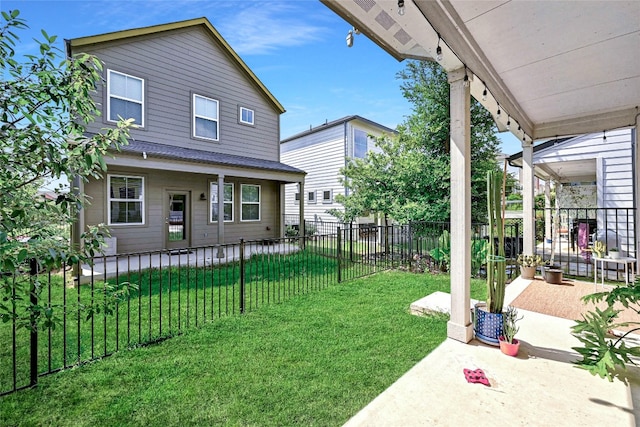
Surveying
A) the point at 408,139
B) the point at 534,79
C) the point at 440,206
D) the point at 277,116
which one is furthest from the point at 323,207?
the point at 534,79

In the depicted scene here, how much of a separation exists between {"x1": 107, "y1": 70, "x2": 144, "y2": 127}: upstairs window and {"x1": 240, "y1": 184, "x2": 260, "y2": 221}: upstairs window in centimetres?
374

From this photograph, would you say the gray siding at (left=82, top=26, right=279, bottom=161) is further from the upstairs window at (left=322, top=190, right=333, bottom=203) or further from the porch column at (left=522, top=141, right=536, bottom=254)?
the porch column at (left=522, top=141, right=536, bottom=254)

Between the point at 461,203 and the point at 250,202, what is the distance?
863 centimetres

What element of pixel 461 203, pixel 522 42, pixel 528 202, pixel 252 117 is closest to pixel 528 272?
pixel 528 202

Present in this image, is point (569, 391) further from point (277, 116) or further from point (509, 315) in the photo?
point (277, 116)

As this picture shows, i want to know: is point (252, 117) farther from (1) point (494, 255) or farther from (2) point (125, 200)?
(1) point (494, 255)

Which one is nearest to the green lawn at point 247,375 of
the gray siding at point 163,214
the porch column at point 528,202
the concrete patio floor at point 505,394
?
the concrete patio floor at point 505,394

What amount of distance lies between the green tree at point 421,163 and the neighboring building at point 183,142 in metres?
2.68

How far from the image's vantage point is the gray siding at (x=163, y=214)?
7.45 metres

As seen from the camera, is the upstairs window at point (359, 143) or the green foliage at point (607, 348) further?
the upstairs window at point (359, 143)

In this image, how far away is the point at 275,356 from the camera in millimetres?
2957

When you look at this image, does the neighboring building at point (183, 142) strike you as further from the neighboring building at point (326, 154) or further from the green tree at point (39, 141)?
the green tree at point (39, 141)

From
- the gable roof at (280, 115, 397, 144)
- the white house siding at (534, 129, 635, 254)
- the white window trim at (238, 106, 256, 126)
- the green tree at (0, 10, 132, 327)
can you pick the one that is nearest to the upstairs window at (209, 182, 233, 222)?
the white window trim at (238, 106, 256, 126)

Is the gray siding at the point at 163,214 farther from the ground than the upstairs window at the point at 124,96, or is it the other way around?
the upstairs window at the point at 124,96
